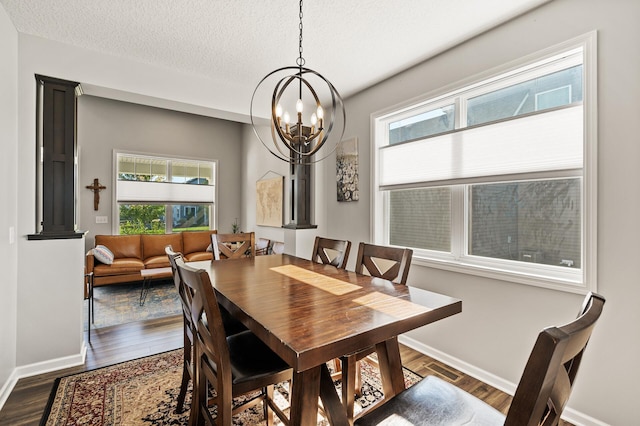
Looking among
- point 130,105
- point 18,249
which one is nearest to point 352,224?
point 18,249

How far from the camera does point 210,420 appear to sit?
1410 millimetres

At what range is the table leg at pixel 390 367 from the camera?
1.50 metres

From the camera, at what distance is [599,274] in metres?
1.71

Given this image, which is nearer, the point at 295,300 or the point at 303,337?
the point at 303,337

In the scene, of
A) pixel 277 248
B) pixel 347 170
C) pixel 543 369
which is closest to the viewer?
pixel 543 369

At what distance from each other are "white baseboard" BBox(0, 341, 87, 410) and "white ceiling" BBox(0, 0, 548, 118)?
98.9 inches

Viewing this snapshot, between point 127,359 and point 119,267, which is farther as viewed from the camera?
point 119,267

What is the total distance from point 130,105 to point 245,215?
9.29 feet

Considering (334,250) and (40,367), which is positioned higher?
(334,250)

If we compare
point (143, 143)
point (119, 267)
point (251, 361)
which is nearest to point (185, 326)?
point (251, 361)

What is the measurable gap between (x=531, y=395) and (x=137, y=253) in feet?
18.6

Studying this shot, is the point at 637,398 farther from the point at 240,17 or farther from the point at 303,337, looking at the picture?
the point at 240,17

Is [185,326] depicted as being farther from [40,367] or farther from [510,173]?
[510,173]

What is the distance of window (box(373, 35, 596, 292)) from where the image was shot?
72.5 inches
